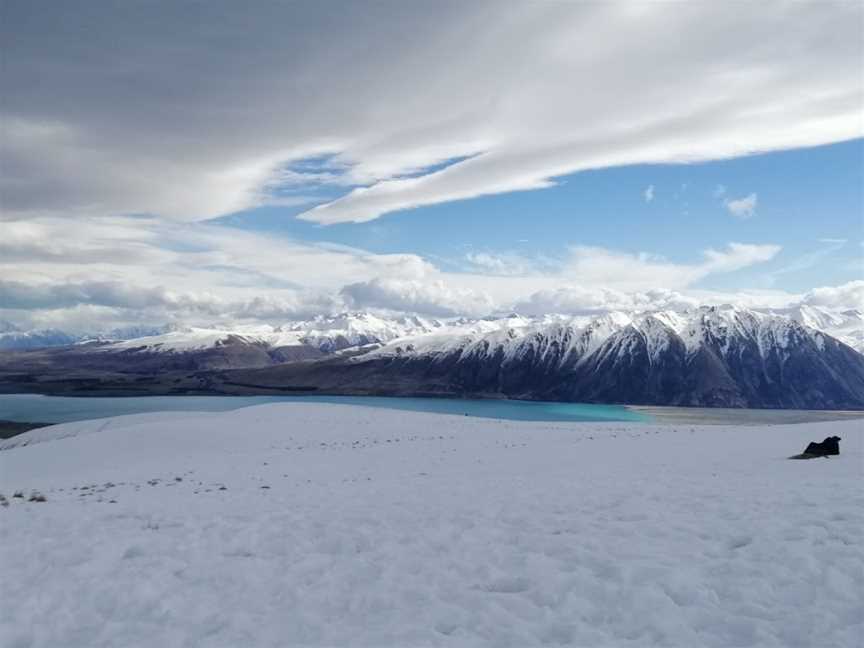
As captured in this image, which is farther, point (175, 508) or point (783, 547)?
point (175, 508)

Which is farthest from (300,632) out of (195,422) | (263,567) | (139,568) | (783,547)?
(195,422)

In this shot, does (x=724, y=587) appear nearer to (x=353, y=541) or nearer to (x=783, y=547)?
(x=783, y=547)

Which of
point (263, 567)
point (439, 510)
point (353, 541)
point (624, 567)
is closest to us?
point (624, 567)

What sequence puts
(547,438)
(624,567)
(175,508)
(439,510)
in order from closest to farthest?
(624,567) < (439,510) < (175,508) < (547,438)

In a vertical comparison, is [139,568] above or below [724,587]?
below

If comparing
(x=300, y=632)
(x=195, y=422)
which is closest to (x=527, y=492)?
(x=300, y=632)

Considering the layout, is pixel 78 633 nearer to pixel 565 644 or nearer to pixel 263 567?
pixel 263 567
